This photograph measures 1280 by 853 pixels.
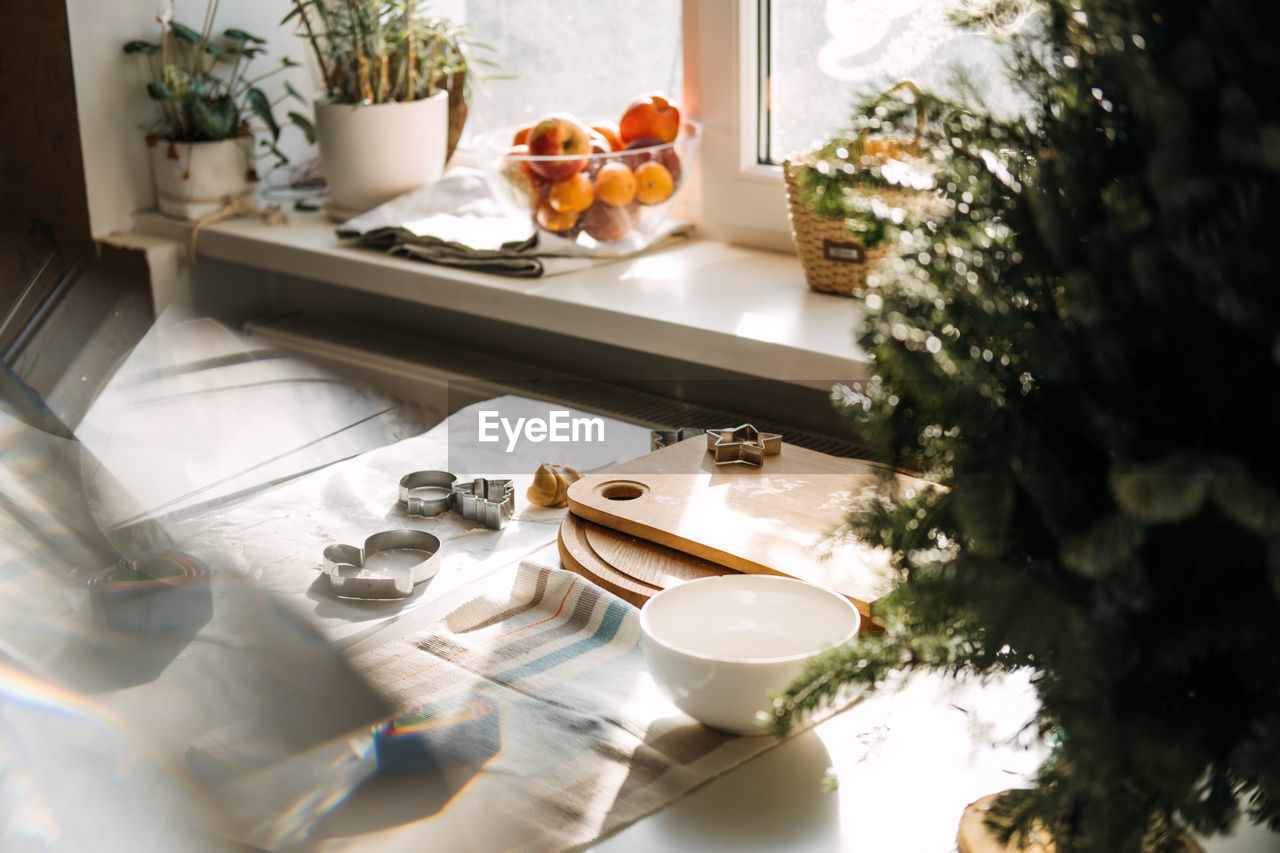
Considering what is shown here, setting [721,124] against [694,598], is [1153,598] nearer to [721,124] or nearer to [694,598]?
[694,598]

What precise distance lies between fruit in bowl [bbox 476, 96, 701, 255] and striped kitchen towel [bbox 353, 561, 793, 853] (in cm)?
89

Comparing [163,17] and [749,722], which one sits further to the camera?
[163,17]

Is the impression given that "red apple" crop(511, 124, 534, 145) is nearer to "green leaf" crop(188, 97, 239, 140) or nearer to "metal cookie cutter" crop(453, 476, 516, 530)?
"green leaf" crop(188, 97, 239, 140)

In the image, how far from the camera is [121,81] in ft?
6.88

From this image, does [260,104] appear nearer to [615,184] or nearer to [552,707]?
[615,184]

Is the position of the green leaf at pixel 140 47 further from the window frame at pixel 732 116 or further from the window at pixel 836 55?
the window at pixel 836 55

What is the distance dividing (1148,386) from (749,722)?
0.36 meters

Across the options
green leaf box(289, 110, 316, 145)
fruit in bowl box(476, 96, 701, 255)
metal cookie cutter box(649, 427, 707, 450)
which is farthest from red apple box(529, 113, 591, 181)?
green leaf box(289, 110, 316, 145)

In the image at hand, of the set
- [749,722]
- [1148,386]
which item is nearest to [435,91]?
[749,722]

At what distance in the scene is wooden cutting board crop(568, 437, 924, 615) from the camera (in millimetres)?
923

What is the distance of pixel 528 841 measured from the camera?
2.14 feet

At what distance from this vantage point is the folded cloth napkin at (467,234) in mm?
1779

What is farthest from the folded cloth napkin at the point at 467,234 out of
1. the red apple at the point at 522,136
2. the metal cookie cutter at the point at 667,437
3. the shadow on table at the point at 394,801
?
the shadow on table at the point at 394,801
